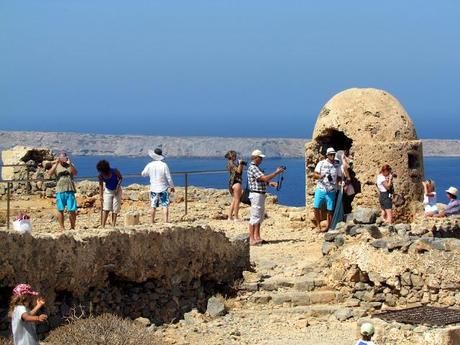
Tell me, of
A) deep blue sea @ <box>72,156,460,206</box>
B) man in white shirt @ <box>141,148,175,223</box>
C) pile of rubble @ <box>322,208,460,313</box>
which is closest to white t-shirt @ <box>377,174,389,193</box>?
pile of rubble @ <box>322,208,460,313</box>

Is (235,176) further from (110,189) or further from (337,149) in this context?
(110,189)

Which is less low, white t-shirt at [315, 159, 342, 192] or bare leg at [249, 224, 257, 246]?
white t-shirt at [315, 159, 342, 192]

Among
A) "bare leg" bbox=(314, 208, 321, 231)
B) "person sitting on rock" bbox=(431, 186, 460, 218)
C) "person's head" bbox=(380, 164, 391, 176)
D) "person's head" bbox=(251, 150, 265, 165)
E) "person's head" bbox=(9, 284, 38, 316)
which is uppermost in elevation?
"person's head" bbox=(251, 150, 265, 165)

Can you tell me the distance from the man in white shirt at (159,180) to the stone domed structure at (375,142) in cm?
317

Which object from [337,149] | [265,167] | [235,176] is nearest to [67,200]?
[235,176]

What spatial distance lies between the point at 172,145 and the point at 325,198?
87.7 metres

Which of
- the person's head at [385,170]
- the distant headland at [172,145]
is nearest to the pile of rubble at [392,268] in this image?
the person's head at [385,170]

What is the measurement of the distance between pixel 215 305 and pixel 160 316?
30.9 inches

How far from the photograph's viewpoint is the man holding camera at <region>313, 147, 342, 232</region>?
65.8ft

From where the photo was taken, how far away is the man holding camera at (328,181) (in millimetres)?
20047

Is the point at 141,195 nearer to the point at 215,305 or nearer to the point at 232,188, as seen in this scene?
the point at 232,188

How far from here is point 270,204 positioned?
84.0 ft

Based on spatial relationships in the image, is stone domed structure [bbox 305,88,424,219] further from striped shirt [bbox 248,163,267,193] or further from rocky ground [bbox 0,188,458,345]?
striped shirt [bbox 248,163,267,193]

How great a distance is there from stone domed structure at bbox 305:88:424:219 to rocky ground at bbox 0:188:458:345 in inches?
57.5
